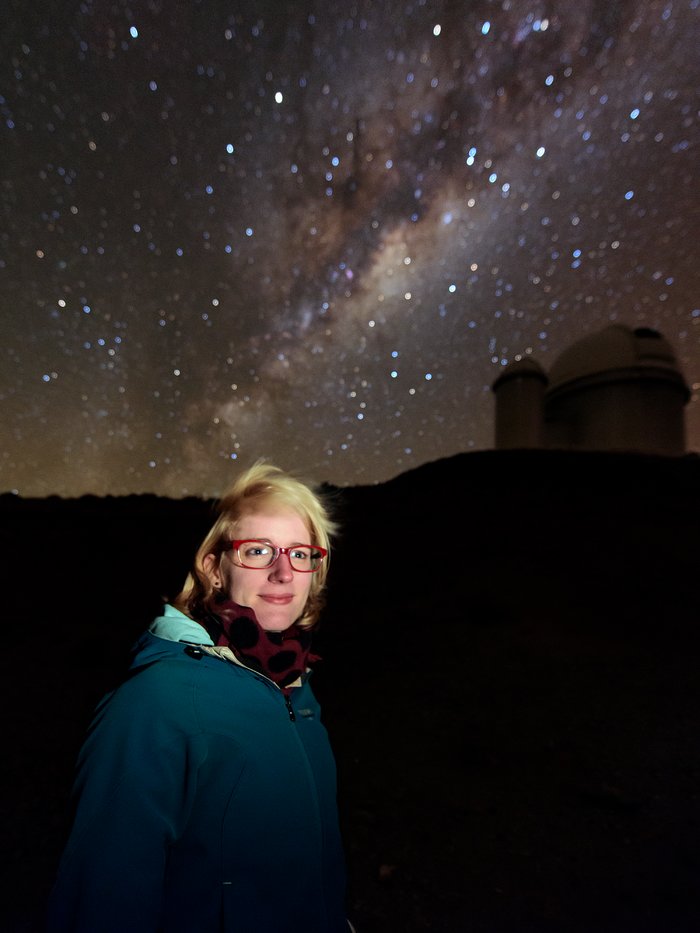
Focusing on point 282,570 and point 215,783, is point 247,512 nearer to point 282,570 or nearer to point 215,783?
point 282,570

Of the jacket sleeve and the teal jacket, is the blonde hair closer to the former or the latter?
the teal jacket

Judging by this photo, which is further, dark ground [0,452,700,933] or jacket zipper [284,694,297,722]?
dark ground [0,452,700,933]

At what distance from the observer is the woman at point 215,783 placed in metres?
1.07

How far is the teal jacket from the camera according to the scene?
1.07m

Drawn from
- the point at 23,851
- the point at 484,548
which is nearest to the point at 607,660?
the point at 484,548

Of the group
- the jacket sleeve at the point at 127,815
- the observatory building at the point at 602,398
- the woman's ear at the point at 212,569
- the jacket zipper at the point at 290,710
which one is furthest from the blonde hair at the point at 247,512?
the observatory building at the point at 602,398

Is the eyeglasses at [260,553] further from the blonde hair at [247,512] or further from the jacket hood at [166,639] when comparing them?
the jacket hood at [166,639]

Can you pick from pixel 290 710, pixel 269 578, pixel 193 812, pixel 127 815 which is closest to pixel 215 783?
pixel 193 812

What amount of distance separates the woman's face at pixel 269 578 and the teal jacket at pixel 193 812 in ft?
0.86

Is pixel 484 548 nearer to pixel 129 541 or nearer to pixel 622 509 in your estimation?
pixel 622 509

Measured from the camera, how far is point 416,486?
2444 centimetres

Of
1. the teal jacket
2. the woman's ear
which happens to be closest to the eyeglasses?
the woman's ear

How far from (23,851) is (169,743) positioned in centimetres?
481

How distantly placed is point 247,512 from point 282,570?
0.90 feet
